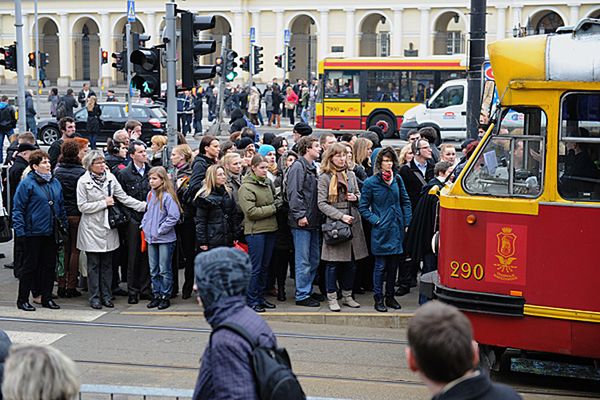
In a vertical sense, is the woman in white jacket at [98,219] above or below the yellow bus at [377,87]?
below

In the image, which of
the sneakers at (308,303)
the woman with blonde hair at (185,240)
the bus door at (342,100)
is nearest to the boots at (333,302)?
the sneakers at (308,303)

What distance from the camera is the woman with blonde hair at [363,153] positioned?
12.0 m

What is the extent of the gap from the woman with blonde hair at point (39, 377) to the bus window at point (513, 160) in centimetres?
491

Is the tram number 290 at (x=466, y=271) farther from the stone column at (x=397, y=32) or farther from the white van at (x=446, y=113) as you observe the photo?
the stone column at (x=397, y=32)

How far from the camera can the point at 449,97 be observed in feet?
108

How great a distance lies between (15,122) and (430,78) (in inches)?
603

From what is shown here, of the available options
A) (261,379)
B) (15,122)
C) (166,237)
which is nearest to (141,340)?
(166,237)

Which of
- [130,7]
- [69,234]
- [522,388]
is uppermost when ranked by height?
[130,7]

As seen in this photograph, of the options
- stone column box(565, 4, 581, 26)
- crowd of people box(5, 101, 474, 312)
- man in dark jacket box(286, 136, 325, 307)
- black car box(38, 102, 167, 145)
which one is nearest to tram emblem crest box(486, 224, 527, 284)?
crowd of people box(5, 101, 474, 312)

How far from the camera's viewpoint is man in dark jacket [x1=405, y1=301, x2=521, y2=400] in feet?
11.9

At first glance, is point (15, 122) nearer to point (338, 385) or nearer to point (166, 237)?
point (166, 237)

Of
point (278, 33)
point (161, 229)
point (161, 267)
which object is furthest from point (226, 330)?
point (278, 33)

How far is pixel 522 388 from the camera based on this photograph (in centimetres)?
835

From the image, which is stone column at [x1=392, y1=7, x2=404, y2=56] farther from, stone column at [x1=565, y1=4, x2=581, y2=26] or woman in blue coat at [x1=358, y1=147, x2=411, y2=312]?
woman in blue coat at [x1=358, y1=147, x2=411, y2=312]
